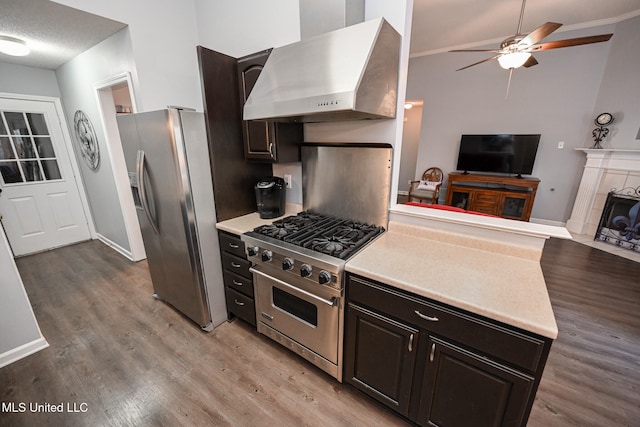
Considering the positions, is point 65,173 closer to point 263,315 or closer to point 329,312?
point 263,315

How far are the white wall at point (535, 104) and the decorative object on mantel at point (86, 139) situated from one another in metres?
5.65

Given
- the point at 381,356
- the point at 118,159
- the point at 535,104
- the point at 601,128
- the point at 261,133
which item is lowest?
the point at 381,356

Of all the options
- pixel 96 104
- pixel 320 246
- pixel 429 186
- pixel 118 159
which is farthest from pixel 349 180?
pixel 429 186

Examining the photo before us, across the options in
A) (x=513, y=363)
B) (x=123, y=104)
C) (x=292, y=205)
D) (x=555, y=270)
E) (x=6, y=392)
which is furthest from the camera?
(x=123, y=104)

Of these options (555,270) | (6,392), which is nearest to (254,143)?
(6,392)

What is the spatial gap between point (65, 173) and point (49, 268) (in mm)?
1480

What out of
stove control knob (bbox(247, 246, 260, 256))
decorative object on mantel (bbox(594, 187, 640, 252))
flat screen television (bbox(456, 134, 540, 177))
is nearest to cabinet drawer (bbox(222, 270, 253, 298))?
stove control knob (bbox(247, 246, 260, 256))

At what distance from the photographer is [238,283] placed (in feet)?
6.61

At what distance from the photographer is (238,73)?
1904mm

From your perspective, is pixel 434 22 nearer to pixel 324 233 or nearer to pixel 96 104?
pixel 324 233

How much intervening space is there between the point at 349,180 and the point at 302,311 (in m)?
0.99

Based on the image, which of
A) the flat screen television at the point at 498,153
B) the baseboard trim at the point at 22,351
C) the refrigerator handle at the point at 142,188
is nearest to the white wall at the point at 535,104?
the flat screen television at the point at 498,153

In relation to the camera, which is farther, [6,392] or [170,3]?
[170,3]

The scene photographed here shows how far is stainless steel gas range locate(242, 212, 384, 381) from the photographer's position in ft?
4.57
